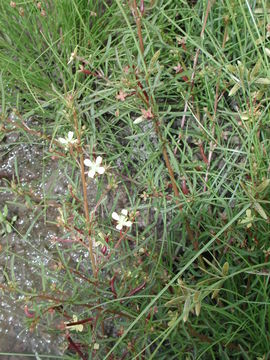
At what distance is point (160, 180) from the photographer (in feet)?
5.30

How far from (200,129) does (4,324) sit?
2.78 ft

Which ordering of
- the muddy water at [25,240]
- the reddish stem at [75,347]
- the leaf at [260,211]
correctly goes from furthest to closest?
the muddy water at [25,240] < the reddish stem at [75,347] < the leaf at [260,211]

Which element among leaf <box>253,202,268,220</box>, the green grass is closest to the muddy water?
the green grass

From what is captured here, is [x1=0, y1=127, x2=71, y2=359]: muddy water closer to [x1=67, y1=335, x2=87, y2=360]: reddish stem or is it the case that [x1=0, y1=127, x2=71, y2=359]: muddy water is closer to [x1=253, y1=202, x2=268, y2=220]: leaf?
[x1=67, y1=335, x2=87, y2=360]: reddish stem

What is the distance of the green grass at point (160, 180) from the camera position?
53.0 inches

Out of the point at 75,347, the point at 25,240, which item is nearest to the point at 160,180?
the point at 25,240

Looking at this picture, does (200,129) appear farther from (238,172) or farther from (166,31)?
(166,31)

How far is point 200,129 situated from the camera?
170cm

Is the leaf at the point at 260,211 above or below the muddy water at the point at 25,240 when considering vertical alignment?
above

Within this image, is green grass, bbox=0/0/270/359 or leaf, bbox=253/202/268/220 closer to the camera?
leaf, bbox=253/202/268/220

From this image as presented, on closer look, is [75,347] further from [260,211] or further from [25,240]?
[260,211]

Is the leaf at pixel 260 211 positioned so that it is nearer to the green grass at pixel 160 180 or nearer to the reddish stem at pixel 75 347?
the green grass at pixel 160 180

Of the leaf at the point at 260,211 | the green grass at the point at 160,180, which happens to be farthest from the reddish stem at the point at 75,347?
the leaf at the point at 260,211

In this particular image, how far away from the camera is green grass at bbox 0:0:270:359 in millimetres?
1346
